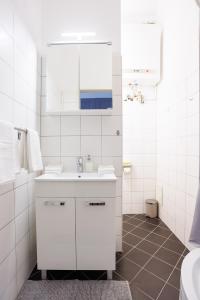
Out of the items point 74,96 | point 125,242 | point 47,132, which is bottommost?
point 125,242

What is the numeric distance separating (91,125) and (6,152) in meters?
0.97

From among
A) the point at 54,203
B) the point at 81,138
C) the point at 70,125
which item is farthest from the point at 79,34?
the point at 54,203

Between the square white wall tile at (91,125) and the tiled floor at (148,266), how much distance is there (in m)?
1.21

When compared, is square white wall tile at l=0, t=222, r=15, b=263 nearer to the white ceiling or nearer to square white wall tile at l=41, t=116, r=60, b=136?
square white wall tile at l=41, t=116, r=60, b=136

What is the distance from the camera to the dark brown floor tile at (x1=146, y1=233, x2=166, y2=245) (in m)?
1.89

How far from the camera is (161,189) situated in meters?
2.47

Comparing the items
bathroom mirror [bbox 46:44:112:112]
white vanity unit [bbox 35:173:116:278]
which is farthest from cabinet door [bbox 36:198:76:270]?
bathroom mirror [bbox 46:44:112:112]

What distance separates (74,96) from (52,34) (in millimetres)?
720

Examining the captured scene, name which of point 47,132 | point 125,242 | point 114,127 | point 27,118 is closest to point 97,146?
point 114,127

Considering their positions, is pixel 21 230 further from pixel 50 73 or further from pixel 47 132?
pixel 50 73

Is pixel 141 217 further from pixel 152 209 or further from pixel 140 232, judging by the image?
pixel 140 232

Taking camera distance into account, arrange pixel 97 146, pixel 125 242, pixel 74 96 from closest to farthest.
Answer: pixel 74 96
pixel 97 146
pixel 125 242

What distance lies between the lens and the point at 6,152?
0.89 m

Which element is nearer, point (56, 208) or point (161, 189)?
point (56, 208)
